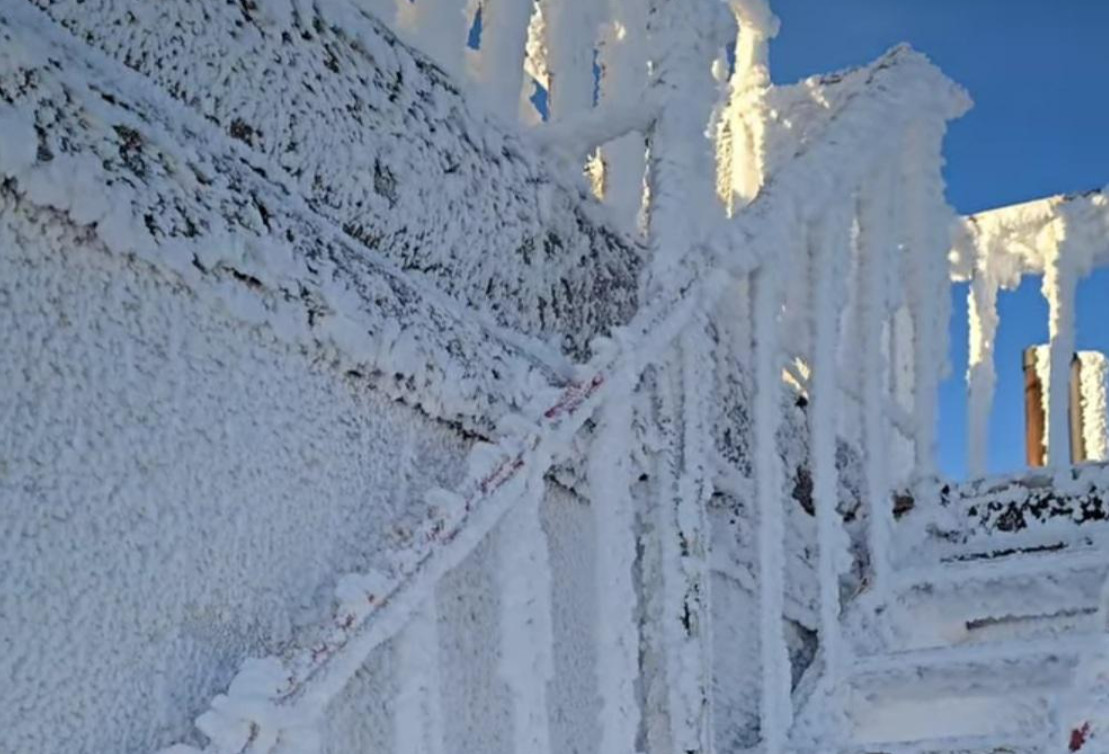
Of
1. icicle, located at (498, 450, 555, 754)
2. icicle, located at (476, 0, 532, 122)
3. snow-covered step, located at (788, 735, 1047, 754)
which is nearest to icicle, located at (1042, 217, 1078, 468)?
snow-covered step, located at (788, 735, 1047, 754)

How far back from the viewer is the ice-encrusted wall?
978mm

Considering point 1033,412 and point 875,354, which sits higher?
point 1033,412

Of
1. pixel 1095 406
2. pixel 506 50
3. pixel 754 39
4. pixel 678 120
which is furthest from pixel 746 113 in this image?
pixel 1095 406

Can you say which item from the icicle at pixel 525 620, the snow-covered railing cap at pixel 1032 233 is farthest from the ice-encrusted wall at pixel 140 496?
the snow-covered railing cap at pixel 1032 233

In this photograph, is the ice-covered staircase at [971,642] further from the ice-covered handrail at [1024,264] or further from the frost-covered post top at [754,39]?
the frost-covered post top at [754,39]

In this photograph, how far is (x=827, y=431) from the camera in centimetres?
223

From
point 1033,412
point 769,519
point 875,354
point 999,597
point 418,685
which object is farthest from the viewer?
point 1033,412

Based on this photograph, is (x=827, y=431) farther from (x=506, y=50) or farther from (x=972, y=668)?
(x=506, y=50)

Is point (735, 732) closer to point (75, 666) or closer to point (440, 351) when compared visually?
point (440, 351)

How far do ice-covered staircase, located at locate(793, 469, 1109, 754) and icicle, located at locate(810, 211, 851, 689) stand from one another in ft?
0.22

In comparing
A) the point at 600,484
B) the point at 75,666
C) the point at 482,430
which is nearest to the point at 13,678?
the point at 75,666

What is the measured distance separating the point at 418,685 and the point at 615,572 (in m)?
0.39

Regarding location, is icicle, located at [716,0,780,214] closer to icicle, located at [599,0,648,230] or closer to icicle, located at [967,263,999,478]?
icicle, located at [599,0,648,230]

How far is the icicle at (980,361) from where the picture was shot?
4.11 m
